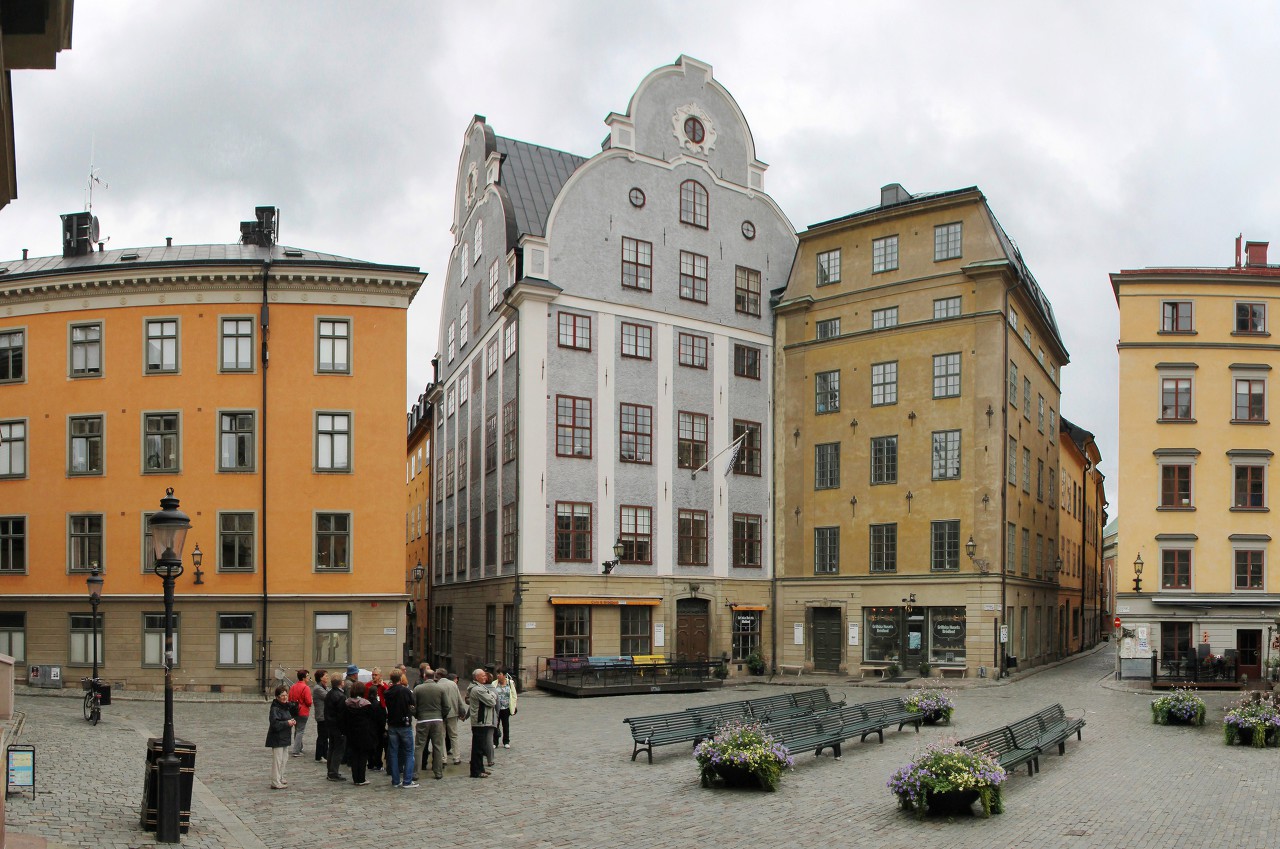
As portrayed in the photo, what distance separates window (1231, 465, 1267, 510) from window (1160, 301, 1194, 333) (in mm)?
5597

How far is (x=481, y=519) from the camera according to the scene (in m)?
47.0

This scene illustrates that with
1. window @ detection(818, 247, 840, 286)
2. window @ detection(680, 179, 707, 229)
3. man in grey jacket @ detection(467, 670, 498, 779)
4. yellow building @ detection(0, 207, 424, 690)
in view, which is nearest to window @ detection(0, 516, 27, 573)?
yellow building @ detection(0, 207, 424, 690)

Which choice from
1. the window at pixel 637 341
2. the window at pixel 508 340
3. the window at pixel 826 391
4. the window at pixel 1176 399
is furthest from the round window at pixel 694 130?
the window at pixel 1176 399

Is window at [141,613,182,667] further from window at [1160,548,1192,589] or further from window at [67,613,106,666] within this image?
window at [1160,548,1192,589]

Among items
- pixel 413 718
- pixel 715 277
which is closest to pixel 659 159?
pixel 715 277

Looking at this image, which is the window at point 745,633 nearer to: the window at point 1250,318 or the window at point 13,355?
the window at point 1250,318

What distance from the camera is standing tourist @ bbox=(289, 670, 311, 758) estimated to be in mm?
21328

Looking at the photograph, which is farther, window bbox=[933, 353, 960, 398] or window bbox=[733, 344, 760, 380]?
window bbox=[733, 344, 760, 380]

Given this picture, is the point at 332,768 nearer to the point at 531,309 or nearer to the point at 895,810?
the point at 895,810

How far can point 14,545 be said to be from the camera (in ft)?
118

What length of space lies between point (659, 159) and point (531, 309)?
28.4ft

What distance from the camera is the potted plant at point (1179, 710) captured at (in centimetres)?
2738

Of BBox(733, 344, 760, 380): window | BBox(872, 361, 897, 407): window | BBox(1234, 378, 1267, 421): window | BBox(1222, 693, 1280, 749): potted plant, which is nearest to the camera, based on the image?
BBox(1222, 693, 1280, 749): potted plant

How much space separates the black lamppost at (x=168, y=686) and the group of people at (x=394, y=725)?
3.49 meters
